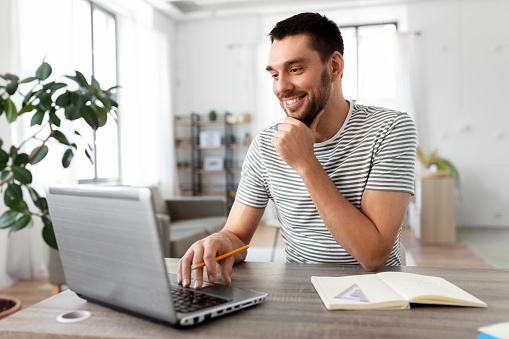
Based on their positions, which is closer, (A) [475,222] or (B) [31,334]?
(B) [31,334]

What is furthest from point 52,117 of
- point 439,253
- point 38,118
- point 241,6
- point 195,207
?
point 241,6

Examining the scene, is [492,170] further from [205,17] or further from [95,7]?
[95,7]

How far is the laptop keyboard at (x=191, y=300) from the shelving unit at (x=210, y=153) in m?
5.66

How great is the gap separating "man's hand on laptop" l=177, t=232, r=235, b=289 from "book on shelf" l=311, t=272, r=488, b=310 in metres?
0.19

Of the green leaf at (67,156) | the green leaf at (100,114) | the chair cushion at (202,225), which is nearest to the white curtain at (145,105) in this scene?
the chair cushion at (202,225)

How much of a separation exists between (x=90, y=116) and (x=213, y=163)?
453 centimetres

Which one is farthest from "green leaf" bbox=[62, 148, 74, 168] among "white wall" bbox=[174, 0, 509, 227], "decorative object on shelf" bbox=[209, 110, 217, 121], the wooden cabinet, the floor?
"white wall" bbox=[174, 0, 509, 227]

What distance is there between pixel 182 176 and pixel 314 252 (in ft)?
18.7

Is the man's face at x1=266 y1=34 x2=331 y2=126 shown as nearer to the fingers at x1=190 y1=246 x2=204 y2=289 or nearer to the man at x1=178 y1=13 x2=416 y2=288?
the man at x1=178 y1=13 x2=416 y2=288

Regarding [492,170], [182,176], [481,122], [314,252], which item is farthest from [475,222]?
[314,252]

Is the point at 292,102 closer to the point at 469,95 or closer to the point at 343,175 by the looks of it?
the point at 343,175

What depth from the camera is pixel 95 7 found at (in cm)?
519

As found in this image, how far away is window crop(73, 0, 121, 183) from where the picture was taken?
4781 mm

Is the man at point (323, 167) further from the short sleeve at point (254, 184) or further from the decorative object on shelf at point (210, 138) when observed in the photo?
the decorative object on shelf at point (210, 138)
